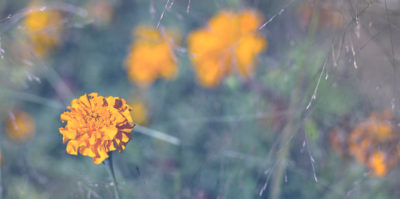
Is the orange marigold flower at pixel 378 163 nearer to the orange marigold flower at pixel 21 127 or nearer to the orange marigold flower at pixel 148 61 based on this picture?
the orange marigold flower at pixel 148 61

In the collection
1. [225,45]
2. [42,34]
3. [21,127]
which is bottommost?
[225,45]

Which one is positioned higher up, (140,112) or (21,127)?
(21,127)

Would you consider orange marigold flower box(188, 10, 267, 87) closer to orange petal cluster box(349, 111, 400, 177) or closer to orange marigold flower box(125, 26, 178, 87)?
orange marigold flower box(125, 26, 178, 87)

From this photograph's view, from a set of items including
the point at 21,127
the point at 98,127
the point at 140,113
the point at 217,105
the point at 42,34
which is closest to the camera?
the point at 98,127

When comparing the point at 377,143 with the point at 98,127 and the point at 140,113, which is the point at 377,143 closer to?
the point at 98,127

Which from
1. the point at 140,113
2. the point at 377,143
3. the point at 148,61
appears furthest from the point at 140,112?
the point at 377,143

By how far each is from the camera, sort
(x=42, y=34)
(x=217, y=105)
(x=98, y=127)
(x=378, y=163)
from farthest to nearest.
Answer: (x=42, y=34) → (x=217, y=105) → (x=378, y=163) → (x=98, y=127)

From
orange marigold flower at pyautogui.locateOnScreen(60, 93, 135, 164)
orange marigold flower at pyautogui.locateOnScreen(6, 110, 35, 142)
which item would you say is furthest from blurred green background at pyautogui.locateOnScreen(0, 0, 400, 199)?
orange marigold flower at pyautogui.locateOnScreen(60, 93, 135, 164)
